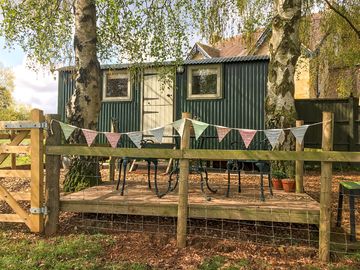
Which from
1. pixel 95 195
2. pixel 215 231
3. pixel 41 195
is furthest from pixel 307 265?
pixel 41 195

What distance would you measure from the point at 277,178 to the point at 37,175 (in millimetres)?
3757

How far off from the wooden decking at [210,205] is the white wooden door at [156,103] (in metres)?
6.17

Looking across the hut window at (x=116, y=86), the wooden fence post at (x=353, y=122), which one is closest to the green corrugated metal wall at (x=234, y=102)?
the hut window at (x=116, y=86)

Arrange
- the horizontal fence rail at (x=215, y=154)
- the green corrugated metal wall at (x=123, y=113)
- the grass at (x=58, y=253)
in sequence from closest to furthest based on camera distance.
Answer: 1. the grass at (x=58, y=253)
2. the horizontal fence rail at (x=215, y=154)
3. the green corrugated metal wall at (x=123, y=113)

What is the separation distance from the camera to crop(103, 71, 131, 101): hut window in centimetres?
1150

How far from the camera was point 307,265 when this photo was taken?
363 centimetres

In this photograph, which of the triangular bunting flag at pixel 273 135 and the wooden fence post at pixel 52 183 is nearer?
the triangular bunting flag at pixel 273 135

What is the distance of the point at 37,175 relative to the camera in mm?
4391

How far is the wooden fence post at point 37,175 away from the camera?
14.3ft

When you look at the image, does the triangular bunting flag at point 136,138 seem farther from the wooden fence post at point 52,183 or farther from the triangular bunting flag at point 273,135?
the triangular bunting flag at point 273,135

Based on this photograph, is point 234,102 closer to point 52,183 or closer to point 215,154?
point 215,154

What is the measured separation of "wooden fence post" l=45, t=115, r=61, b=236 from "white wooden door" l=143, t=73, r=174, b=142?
6816 millimetres

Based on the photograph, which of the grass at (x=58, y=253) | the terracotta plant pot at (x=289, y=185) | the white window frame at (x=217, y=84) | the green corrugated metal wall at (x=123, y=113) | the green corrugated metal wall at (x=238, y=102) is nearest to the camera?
the grass at (x=58, y=253)

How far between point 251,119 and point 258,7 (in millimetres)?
3244
